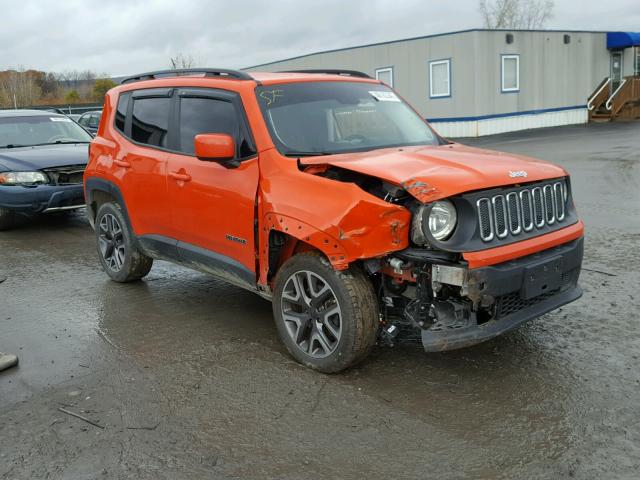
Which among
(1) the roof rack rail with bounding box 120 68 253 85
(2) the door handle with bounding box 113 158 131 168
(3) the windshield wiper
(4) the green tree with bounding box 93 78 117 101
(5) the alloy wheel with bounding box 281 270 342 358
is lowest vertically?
(5) the alloy wheel with bounding box 281 270 342 358

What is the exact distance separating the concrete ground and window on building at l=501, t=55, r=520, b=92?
2083 cm

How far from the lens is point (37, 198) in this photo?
8859mm

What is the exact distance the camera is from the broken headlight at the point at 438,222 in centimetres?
368

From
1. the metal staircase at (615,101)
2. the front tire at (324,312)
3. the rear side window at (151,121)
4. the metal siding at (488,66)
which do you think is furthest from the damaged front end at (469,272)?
the metal staircase at (615,101)

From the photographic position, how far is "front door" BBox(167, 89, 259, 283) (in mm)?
4543

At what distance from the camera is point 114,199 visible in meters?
6.33

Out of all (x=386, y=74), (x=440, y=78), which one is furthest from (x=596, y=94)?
(x=386, y=74)

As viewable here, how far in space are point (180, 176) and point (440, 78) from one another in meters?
21.8

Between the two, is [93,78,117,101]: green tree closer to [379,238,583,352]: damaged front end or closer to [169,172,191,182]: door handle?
[169,172,191,182]: door handle

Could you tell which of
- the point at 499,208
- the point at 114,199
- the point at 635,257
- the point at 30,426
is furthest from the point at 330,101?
the point at 635,257

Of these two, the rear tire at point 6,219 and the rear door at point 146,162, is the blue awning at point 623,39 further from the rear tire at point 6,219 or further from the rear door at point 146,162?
the rear door at point 146,162

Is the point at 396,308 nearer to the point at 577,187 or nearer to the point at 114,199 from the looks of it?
the point at 114,199

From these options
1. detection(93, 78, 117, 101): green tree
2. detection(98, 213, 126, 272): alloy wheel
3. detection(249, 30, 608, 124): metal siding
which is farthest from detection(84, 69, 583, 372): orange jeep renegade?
detection(93, 78, 117, 101): green tree

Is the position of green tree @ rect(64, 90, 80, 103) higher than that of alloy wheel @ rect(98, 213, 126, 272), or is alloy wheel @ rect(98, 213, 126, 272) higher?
green tree @ rect(64, 90, 80, 103)
